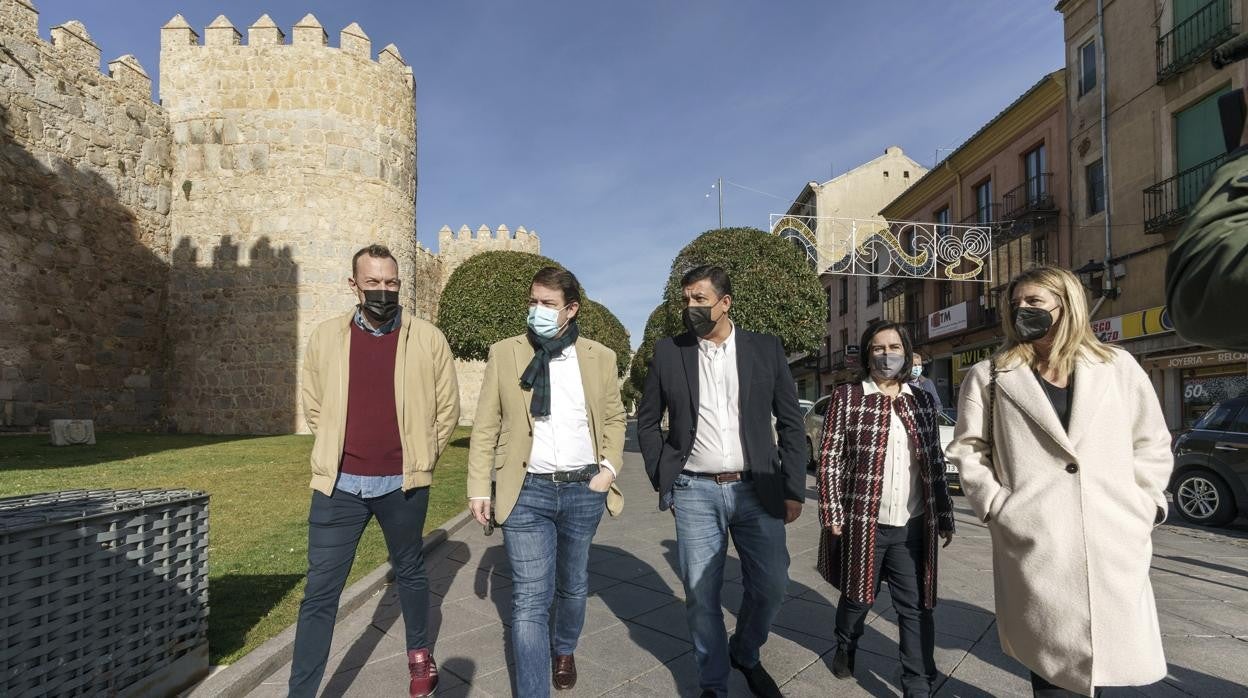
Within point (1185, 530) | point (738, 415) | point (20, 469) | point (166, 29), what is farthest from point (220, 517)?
point (166, 29)

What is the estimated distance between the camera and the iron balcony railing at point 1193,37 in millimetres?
12914

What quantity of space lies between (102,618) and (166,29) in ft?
68.1

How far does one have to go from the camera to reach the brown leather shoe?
11.0ft

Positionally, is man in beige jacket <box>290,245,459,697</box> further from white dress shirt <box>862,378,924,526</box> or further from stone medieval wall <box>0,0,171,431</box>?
stone medieval wall <box>0,0,171,431</box>

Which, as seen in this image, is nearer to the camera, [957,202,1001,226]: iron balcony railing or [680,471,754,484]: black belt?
[680,471,754,484]: black belt

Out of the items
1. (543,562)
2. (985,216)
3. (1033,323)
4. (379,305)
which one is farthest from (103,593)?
(985,216)

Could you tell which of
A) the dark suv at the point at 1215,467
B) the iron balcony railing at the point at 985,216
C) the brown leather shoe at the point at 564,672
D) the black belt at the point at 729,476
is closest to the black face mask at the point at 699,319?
the black belt at the point at 729,476

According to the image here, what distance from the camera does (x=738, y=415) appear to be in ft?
10.5

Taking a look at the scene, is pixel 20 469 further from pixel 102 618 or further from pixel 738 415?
pixel 738 415

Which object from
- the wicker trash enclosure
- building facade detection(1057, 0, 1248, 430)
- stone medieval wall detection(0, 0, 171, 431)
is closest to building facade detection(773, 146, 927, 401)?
building facade detection(1057, 0, 1248, 430)

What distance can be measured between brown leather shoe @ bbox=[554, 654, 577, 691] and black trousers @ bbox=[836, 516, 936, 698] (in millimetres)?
1404

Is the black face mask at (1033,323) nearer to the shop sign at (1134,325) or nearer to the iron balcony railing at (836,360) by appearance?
the shop sign at (1134,325)

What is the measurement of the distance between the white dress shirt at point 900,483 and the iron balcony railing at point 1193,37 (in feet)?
47.4

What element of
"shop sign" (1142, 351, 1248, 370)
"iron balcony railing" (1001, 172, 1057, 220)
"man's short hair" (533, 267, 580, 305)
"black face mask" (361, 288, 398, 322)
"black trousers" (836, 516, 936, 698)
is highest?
"iron balcony railing" (1001, 172, 1057, 220)
